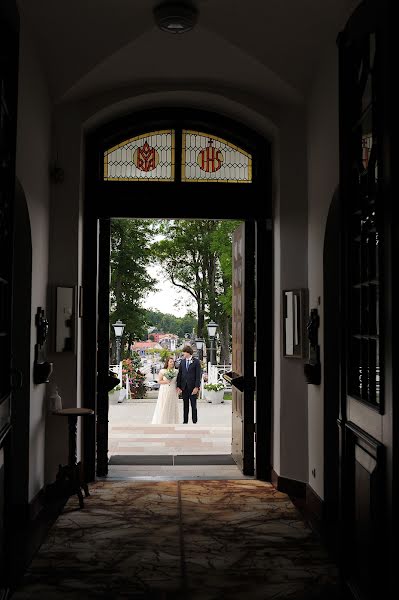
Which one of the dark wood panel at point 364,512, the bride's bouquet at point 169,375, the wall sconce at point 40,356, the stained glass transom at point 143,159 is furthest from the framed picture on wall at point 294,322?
the bride's bouquet at point 169,375

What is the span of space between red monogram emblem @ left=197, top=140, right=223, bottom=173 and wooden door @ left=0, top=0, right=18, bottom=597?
337 centimetres

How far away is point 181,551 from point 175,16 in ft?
12.3

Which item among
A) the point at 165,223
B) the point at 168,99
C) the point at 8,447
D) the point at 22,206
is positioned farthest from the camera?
the point at 165,223

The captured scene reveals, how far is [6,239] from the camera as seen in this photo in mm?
3041

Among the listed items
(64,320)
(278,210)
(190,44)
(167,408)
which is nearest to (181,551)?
(64,320)

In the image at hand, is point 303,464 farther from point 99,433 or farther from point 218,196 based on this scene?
point 218,196

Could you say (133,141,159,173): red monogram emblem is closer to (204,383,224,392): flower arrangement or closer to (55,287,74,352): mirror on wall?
(55,287,74,352): mirror on wall

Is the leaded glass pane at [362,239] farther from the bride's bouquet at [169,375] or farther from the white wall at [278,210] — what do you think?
the bride's bouquet at [169,375]

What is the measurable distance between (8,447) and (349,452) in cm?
170

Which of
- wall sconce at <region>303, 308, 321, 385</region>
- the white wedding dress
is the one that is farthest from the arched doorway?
the white wedding dress

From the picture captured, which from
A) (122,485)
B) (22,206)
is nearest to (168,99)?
(22,206)

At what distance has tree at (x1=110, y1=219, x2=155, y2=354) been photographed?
61.3 ft

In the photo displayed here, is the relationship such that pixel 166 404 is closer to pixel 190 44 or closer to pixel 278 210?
pixel 278 210

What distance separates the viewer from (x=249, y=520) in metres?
4.88
